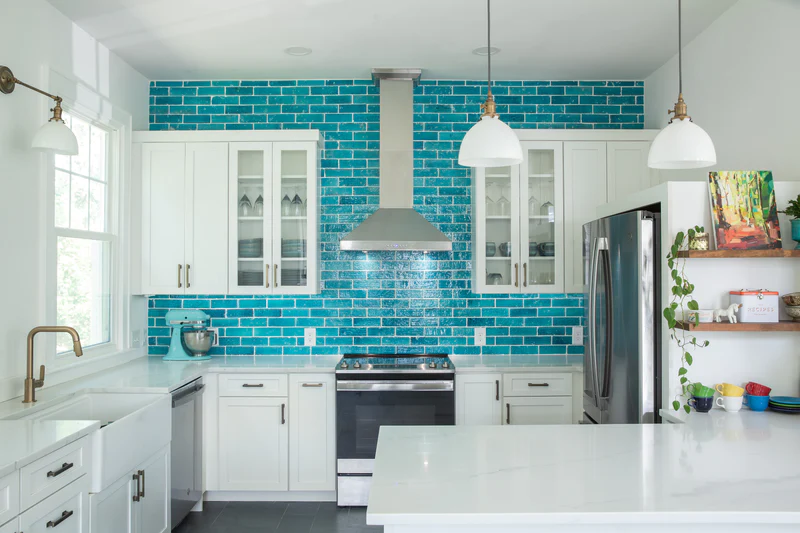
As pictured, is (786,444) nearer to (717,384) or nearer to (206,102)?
(717,384)

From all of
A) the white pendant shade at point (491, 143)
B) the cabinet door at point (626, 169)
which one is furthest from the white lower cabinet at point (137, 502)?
the cabinet door at point (626, 169)

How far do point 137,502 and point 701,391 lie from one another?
262 centimetres

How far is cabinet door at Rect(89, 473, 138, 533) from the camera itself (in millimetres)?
2291

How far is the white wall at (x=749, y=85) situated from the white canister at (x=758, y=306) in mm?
636

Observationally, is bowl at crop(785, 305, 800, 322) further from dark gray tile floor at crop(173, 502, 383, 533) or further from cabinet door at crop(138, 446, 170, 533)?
cabinet door at crop(138, 446, 170, 533)

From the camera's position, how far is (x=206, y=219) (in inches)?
154

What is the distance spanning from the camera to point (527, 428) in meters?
2.22

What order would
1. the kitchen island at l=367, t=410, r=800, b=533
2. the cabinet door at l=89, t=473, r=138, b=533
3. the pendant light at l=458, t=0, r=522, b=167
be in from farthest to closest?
the cabinet door at l=89, t=473, r=138, b=533 < the pendant light at l=458, t=0, r=522, b=167 < the kitchen island at l=367, t=410, r=800, b=533

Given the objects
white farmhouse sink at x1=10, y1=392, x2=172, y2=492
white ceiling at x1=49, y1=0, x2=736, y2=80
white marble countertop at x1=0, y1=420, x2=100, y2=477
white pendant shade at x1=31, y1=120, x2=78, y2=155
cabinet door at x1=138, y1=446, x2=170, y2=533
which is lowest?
cabinet door at x1=138, y1=446, x2=170, y2=533

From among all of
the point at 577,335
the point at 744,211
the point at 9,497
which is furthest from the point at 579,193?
the point at 9,497

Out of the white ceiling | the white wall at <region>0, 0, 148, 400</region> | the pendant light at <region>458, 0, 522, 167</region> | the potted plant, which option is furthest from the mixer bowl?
the potted plant

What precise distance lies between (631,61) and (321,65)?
213 centimetres

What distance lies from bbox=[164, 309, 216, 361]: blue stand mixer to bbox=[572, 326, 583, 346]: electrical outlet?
2654mm

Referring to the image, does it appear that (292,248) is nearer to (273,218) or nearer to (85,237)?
(273,218)
